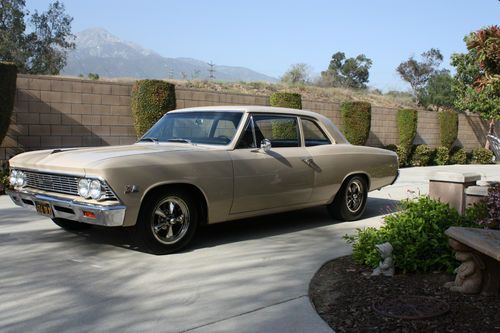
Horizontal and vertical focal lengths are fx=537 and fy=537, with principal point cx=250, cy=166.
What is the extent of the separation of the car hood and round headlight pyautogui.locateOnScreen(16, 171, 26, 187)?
0.08 metres

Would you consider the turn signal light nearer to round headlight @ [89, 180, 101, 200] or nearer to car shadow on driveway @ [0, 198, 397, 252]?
round headlight @ [89, 180, 101, 200]

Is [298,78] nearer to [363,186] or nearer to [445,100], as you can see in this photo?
[445,100]

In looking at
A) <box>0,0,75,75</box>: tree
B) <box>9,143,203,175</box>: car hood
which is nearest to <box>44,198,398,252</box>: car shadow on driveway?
<box>9,143,203,175</box>: car hood

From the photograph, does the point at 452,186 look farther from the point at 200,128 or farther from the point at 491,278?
the point at 200,128

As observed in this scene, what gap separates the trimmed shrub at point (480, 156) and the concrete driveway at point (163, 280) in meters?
17.7

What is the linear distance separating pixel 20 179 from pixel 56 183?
755 mm

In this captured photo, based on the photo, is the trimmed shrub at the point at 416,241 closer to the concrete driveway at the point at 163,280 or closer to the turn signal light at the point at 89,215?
the concrete driveway at the point at 163,280

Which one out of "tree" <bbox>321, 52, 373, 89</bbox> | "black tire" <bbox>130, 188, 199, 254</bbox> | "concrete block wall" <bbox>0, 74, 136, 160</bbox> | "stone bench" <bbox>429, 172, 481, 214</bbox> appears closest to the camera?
"black tire" <bbox>130, 188, 199, 254</bbox>

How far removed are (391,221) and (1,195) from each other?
7503 millimetres

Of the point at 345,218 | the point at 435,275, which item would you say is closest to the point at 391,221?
the point at 435,275

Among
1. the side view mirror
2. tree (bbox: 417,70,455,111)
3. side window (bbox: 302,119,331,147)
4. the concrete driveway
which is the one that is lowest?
the concrete driveway

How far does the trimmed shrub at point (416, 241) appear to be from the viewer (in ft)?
15.8

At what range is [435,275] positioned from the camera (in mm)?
4727

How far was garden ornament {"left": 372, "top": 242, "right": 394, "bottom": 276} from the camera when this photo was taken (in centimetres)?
472
